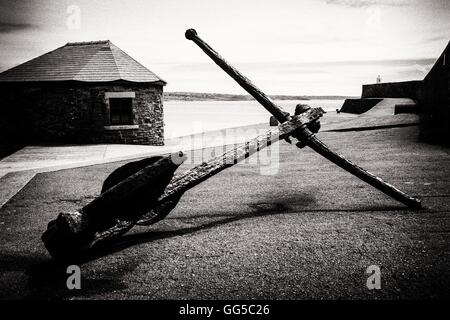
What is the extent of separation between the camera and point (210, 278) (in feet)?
7.54

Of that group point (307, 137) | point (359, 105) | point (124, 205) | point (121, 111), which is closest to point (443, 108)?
point (307, 137)

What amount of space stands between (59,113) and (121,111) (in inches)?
118

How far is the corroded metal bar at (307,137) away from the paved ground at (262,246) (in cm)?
23

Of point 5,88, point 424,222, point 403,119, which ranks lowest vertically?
point 424,222

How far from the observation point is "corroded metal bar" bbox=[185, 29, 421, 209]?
3434mm

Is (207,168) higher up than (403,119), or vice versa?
(403,119)

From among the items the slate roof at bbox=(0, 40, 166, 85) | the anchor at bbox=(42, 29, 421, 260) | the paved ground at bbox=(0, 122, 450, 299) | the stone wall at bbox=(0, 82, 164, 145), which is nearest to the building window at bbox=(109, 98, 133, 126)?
the stone wall at bbox=(0, 82, 164, 145)

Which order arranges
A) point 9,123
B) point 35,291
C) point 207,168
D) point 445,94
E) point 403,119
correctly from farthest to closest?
point 9,123 → point 403,119 → point 445,94 → point 207,168 → point 35,291

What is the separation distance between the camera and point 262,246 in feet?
9.09

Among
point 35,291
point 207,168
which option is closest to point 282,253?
point 207,168

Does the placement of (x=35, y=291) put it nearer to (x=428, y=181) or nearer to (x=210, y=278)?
(x=210, y=278)
